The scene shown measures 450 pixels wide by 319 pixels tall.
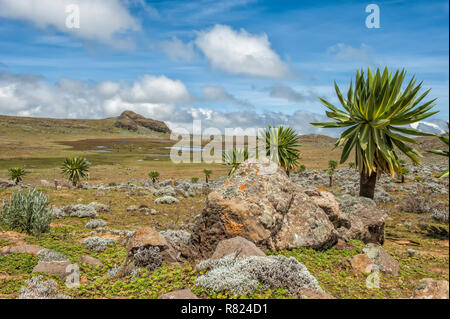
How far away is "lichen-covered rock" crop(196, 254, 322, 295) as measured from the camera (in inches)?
206

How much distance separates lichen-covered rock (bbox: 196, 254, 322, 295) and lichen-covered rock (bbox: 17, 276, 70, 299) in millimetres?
2788

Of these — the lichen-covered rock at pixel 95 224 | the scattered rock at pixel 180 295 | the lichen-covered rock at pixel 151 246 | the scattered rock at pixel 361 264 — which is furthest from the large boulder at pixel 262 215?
the lichen-covered rock at pixel 95 224

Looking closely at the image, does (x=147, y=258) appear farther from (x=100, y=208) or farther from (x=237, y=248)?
(x=100, y=208)

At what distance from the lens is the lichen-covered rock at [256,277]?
206 inches

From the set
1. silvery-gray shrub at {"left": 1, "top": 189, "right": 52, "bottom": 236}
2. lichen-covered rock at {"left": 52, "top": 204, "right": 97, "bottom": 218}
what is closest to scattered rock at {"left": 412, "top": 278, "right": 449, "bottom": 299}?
silvery-gray shrub at {"left": 1, "top": 189, "right": 52, "bottom": 236}

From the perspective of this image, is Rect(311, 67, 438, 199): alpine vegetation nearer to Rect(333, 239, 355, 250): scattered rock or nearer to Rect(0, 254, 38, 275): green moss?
Rect(333, 239, 355, 250): scattered rock

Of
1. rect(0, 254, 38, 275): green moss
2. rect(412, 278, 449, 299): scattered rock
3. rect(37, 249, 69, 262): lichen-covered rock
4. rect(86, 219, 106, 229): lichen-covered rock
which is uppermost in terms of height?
rect(412, 278, 449, 299): scattered rock

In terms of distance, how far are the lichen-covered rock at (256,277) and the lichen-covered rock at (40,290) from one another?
2788 millimetres

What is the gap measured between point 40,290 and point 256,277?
4107 millimetres

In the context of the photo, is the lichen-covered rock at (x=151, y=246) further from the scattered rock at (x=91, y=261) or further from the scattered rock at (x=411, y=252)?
the scattered rock at (x=411, y=252)

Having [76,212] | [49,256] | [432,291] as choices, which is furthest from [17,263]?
[432,291]
